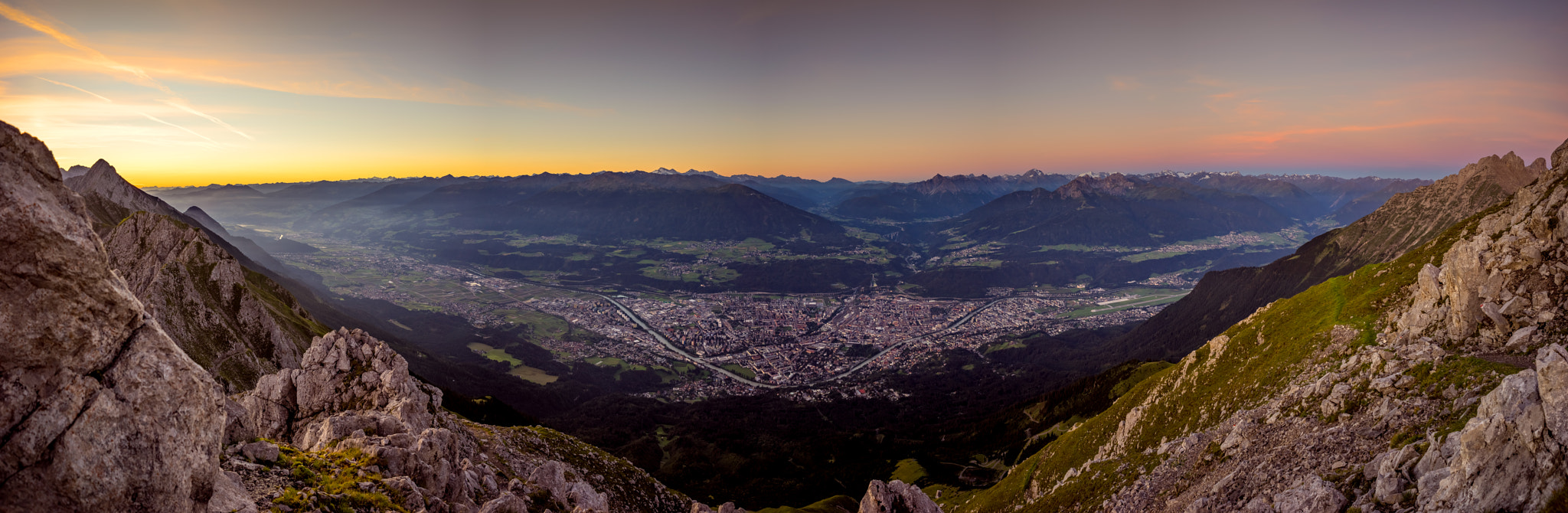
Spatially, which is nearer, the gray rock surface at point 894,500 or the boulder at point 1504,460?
the boulder at point 1504,460

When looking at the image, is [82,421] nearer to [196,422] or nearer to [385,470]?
[196,422]

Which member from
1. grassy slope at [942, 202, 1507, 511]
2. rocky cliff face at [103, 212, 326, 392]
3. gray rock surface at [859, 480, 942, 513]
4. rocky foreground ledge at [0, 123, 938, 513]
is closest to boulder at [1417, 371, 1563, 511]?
grassy slope at [942, 202, 1507, 511]

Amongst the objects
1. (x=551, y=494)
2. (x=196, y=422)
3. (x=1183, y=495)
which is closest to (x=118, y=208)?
(x=551, y=494)

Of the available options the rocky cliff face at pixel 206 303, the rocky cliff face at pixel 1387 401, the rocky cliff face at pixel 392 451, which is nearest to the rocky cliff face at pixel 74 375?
the rocky cliff face at pixel 392 451

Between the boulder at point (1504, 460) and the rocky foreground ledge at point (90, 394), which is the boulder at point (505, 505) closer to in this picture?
the rocky foreground ledge at point (90, 394)

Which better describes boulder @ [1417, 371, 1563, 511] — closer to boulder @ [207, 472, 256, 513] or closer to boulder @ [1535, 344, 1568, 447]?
boulder @ [1535, 344, 1568, 447]
